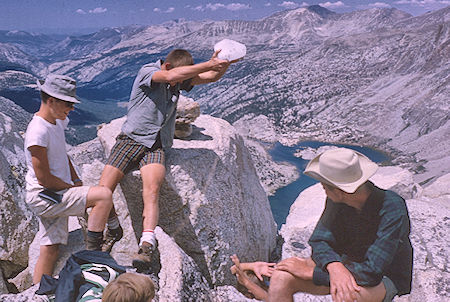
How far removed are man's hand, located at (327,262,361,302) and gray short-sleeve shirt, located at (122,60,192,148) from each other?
371cm

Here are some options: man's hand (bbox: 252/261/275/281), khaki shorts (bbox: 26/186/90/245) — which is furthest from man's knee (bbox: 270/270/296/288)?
khaki shorts (bbox: 26/186/90/245)

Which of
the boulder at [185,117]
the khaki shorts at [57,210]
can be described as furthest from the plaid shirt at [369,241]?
the boulder at [185,117]

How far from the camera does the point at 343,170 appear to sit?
3.80 m

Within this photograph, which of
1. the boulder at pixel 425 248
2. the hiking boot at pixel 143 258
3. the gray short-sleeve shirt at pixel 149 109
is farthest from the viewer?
the boulder at pixel 425 248

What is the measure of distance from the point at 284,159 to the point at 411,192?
486ft

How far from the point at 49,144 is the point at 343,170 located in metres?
4.04

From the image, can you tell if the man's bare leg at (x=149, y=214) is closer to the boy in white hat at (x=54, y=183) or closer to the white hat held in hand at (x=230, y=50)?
the boy in white hat at (x=54, y=183)

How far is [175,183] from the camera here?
6477 mm

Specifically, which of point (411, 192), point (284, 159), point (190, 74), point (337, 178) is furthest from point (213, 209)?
point (284, 159)

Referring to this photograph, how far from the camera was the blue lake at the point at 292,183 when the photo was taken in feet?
397

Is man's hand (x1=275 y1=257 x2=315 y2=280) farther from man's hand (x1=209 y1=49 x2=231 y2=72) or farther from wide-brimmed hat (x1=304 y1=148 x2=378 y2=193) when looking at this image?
man's hand (x1=209 y1=49 x2=231 y2=72)

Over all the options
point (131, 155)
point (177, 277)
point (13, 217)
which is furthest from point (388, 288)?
point (13, 217)

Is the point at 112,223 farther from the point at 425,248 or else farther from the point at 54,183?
the point at 425,248

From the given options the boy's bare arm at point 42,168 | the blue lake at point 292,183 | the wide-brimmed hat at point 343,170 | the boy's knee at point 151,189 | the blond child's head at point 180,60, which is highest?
the blond child's head at point 180,60
